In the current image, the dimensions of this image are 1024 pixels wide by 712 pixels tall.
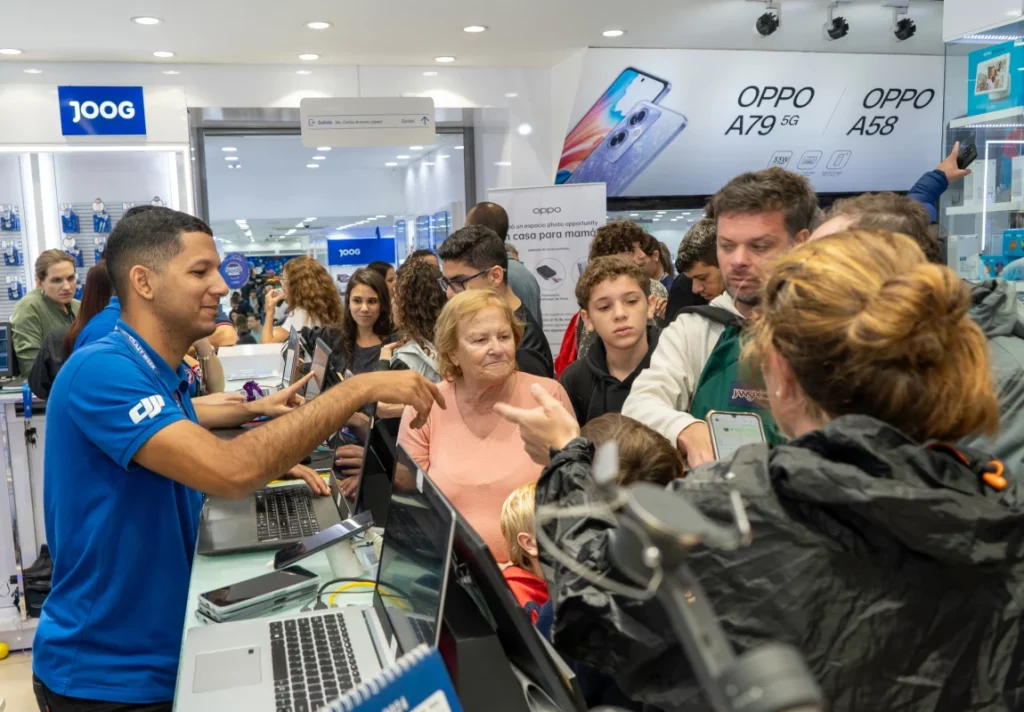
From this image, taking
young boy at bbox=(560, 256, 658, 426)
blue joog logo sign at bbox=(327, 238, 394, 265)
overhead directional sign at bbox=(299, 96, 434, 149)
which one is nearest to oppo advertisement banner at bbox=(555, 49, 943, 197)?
overhead directional sign at bbox=(299, 96, 434, 149)

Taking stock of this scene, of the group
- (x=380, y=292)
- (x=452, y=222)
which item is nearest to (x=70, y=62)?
(x=452, y=222)

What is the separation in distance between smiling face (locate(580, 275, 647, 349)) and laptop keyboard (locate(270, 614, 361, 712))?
1562 millimetres

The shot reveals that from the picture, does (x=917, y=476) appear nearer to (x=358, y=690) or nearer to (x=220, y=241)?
(x=358, y=690)

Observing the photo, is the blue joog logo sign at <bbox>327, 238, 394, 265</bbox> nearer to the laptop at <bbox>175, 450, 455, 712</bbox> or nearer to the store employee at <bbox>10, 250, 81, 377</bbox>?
the store employee at <bbox>10, 250, 81, 377</bbox>

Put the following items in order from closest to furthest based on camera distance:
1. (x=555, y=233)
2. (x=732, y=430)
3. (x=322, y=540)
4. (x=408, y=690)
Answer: (x=408, y=690) → (x=732, y=430) → (x=322, y=540) → (x=555, y=233)

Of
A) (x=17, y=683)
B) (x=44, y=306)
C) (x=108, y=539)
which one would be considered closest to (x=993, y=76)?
(x=108, y=539)

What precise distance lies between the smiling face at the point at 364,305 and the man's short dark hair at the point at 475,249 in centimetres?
120

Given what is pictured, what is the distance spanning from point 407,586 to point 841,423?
81 cm

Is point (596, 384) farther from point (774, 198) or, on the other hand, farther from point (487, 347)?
point (774, 198)

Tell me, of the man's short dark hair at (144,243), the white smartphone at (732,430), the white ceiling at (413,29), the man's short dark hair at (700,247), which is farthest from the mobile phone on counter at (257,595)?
the white ceiling at (413,29)

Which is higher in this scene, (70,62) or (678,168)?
(70,62)

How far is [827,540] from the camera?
2.60ft

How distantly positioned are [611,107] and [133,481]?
6661mm

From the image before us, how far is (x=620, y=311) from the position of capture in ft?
9.57
